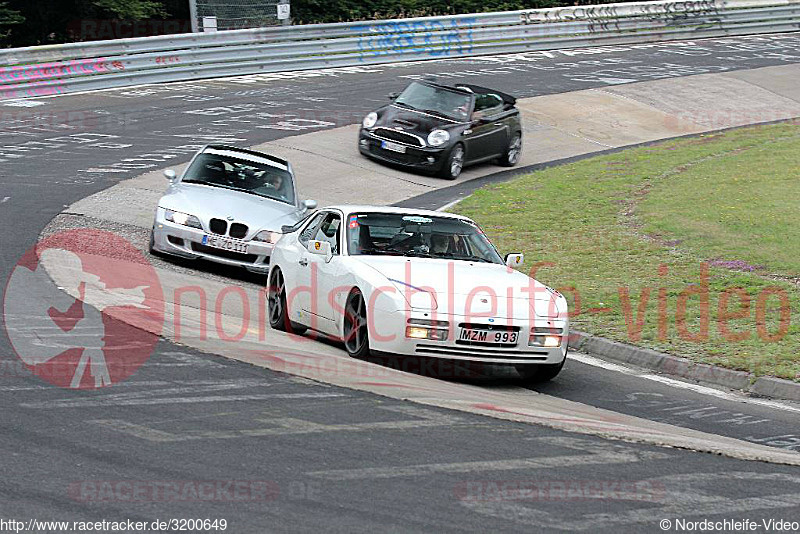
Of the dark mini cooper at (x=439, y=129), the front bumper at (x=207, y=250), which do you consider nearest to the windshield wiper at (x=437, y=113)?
the dark mini cooper at (x=439, y=129)

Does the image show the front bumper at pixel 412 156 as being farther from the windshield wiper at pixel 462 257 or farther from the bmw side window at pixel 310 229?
the windshield wiper at pixel 462 257

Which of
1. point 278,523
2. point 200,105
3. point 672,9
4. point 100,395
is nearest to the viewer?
point 278,523

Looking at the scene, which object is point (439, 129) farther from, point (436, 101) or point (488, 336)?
point (488, 336)

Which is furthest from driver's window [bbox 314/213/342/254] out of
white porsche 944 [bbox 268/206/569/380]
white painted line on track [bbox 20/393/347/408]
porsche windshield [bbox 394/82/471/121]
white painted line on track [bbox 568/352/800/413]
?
porsche windshield [bbox 394/82/471/121]

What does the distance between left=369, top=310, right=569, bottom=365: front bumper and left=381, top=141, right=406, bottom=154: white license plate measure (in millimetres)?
13662

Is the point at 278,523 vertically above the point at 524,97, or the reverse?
the point at 278,523

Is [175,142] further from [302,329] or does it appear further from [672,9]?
[672,9]

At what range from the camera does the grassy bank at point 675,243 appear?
39.2 ft

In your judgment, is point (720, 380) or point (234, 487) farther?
point (720, 380)

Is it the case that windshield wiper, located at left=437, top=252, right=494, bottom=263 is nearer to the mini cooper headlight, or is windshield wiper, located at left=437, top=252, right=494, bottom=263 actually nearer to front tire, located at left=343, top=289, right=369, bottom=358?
front tire, located at left=343, top=289, right=369, bottom=358

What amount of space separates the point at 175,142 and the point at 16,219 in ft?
26.0

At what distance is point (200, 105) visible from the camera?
28.1m

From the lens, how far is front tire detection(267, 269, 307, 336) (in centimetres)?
1166

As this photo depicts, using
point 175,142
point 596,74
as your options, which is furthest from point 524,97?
point 175,142
